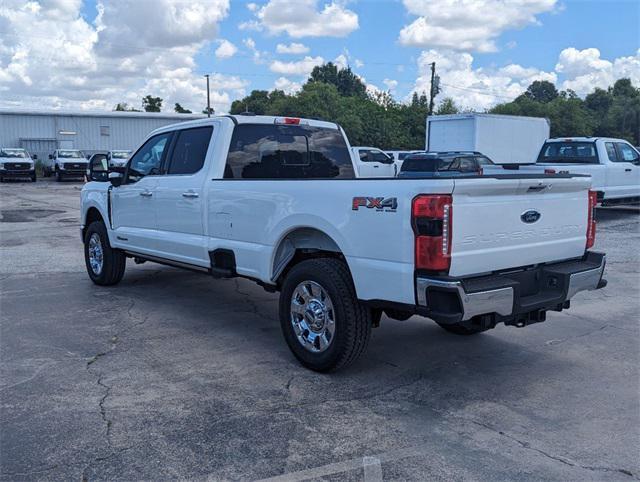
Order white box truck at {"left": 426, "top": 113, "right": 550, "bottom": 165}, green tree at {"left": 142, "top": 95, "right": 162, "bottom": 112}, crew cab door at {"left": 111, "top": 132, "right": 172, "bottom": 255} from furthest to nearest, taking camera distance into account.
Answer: green tree at {"left": 142, "top": 95, "right": 162, "bottom": 112} < white box truck at {"left": 426, "top": 113, "right": 550, "bottom": 165} < crew cab door at {"left": 111, "top": 132, "right": 172, "bottom": 255}

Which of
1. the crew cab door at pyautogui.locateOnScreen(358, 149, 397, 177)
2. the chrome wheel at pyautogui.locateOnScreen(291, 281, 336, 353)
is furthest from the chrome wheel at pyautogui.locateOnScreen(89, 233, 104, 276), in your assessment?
the crew cab door at pyautogui.locateOnScreen(358, 149, 397, 177)

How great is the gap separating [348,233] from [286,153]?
223 cm

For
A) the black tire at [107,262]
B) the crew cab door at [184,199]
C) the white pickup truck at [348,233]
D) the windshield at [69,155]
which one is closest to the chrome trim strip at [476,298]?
the white pickup truck at [348,233]

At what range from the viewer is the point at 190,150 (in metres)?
6.64

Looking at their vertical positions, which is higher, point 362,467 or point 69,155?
point 69,155

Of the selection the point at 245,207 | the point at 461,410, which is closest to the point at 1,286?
the point at 245,207

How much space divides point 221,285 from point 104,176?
207 centimetres

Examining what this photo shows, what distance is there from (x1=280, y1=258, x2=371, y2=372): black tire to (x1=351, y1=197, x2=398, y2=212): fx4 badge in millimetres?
578

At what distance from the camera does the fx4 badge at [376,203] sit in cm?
423

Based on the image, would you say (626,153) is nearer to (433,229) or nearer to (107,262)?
(107,262)

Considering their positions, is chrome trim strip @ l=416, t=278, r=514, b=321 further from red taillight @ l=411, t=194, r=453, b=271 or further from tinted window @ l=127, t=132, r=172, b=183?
tinted window @ l=127, t=132, r=172, b=183

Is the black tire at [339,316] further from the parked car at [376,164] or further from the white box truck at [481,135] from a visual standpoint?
the white box truck at [481,135]

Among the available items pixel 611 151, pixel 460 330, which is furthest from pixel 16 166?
pixel 460 330

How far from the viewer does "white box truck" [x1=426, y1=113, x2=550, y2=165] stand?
77.3 feet
